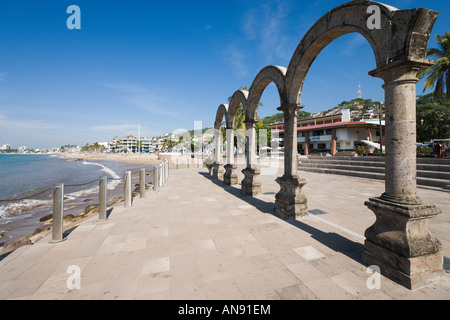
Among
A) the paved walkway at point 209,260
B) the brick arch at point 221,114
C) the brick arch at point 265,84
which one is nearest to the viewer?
the paved walkway at point 209,260

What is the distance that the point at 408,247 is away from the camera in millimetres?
2596

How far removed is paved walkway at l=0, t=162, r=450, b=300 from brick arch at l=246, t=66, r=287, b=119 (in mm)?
3652

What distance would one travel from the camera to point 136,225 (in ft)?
16.2

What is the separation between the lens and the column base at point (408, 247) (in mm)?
2590

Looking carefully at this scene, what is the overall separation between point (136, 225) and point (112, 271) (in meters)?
2.00

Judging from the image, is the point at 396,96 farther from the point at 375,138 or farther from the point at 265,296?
the point at 375,138

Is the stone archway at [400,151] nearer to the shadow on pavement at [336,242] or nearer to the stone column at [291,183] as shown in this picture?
the shadow on pavement at [336,242]

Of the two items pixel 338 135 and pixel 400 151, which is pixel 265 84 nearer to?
pixel 400 151

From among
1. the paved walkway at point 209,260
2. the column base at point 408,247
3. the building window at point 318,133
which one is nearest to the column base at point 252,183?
the paved walkway at point 209,260

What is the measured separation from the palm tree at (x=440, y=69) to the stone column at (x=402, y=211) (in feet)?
61.9

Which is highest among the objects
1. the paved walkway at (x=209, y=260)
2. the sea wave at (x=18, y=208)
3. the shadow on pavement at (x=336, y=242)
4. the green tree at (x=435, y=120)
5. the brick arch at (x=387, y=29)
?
the green tree at (x=435, y=120)

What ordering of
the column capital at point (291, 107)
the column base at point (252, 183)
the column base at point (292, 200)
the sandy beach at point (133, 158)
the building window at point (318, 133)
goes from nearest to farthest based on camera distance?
the column base at point (292, 200)
the column capital at point (291, 107)
the column base at point (252, 183)
the building window at point (318, 133)
the sandy beach at point (133, 158)

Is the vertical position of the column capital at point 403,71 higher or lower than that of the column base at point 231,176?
higher

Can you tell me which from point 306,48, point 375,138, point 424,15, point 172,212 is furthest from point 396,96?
point 375,138
